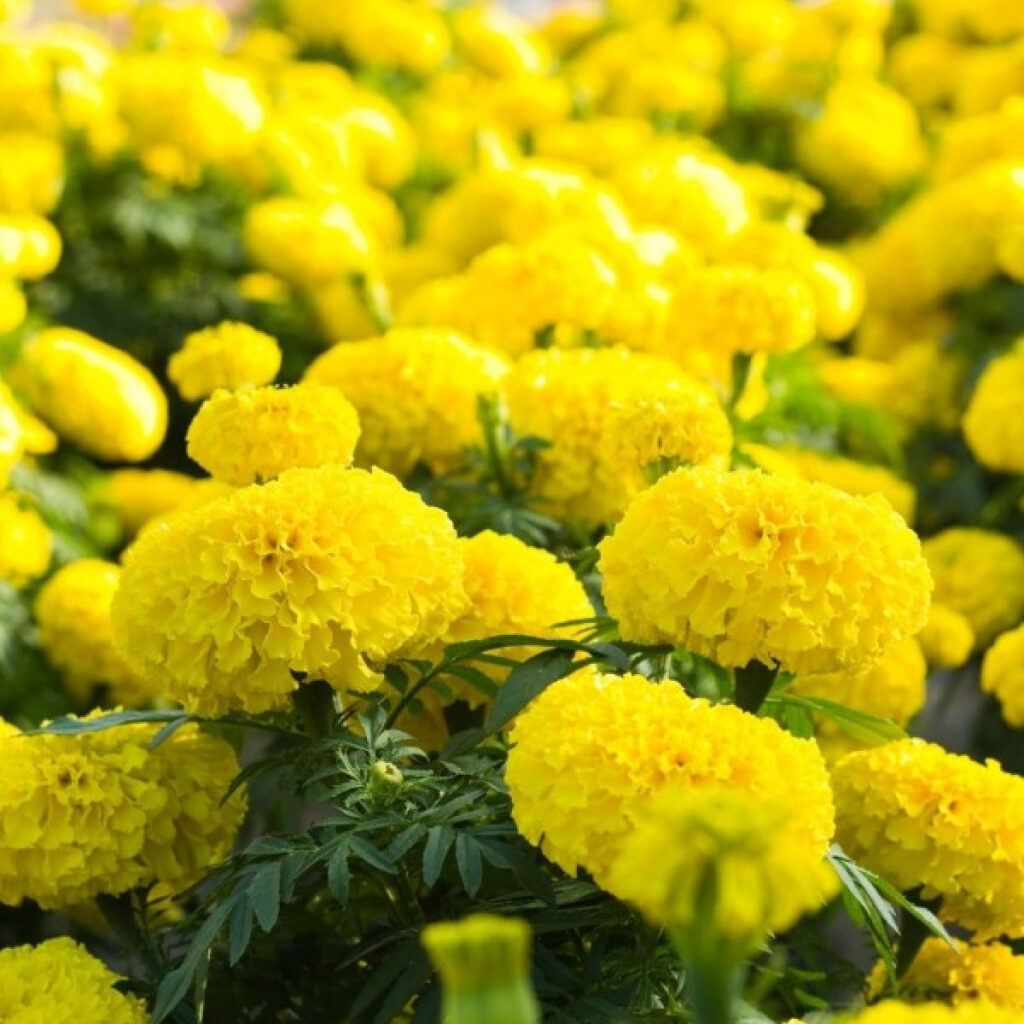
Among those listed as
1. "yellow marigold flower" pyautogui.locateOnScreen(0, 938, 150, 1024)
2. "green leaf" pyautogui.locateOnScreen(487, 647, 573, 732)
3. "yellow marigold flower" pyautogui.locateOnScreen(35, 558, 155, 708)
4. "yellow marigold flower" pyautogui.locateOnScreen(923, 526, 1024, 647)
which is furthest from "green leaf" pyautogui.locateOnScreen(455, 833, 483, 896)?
"yellow marigold flower" pyautogui.locateOnScreen(923, 526, 1024, 647)

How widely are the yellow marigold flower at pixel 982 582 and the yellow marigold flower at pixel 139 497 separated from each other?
3.86 feet

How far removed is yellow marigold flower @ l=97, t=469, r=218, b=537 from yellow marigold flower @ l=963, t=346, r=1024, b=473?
1.22 m

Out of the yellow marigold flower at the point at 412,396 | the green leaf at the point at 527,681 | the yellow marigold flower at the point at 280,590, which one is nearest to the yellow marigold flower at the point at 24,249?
the yellow marigold flower at the point at 412,396

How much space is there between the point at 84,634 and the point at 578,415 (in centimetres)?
83

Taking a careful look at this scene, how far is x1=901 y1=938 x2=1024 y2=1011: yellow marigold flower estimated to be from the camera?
1.69 metres

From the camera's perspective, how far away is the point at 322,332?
3.32 metres

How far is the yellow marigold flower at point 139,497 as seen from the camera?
9.36 ft

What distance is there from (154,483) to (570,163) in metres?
1.20

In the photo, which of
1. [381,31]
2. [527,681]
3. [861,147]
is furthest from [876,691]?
[381,31]

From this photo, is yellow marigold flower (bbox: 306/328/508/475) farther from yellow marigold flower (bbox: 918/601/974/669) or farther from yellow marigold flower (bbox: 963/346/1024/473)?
yellow marigold flower (bbox: 963/346/1024/473)

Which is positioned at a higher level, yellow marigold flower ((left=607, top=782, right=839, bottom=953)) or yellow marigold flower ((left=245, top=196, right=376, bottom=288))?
yellow marigold flower ((left=607, top=782, right=839, bottom=953))

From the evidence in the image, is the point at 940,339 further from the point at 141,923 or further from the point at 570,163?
the point at 141,923

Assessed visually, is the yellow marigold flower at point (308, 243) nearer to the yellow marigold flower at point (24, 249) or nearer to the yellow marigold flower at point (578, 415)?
the yellow marigold flower at point (24, 249)

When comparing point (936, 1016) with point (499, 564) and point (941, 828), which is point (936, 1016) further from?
point (499, 564)
